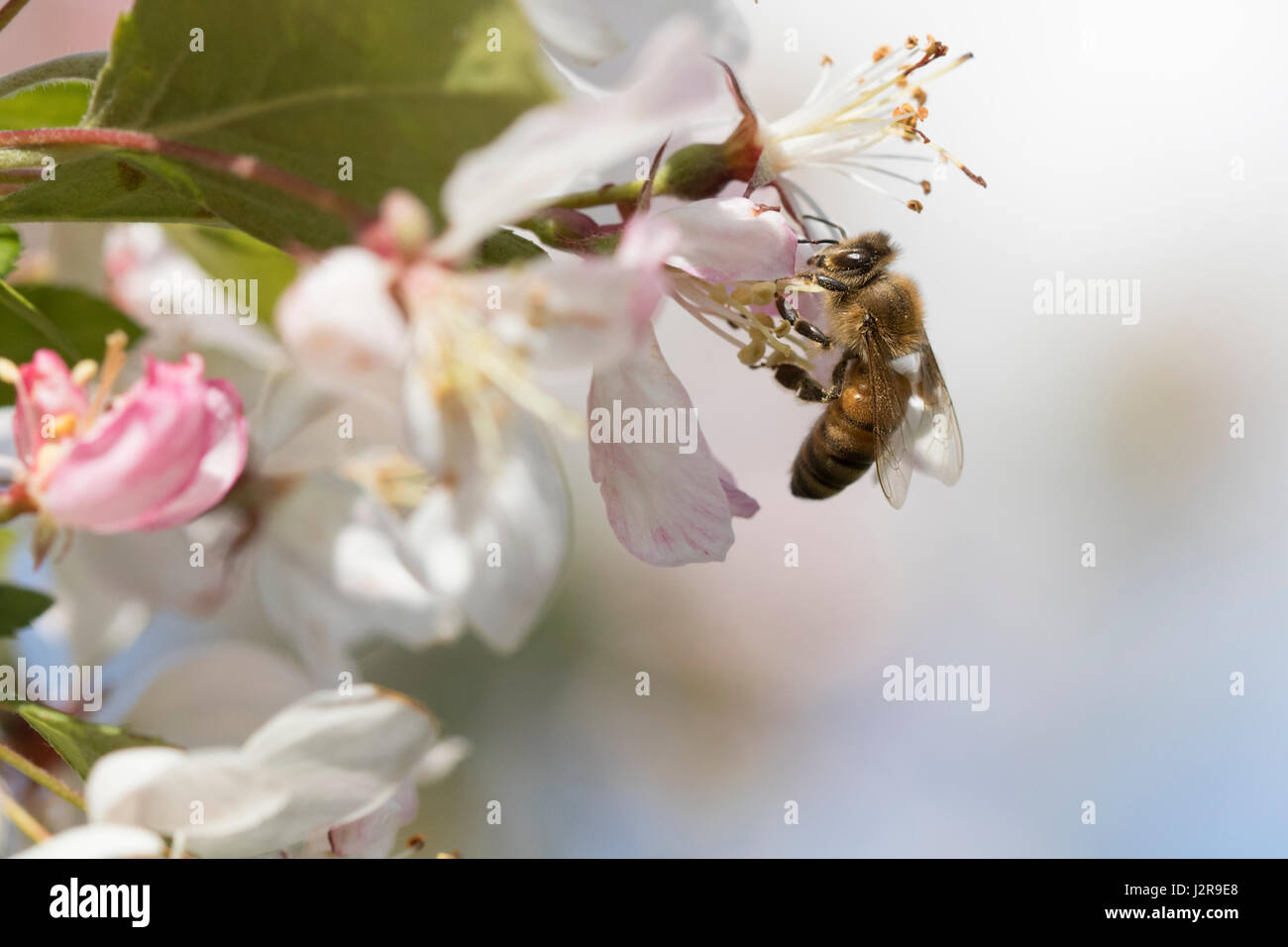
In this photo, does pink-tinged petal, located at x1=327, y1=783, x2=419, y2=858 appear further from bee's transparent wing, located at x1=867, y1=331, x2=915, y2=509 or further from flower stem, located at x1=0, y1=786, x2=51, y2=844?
bee's transparent wing, located at x1=867, y1=331, x2=915, y2=509

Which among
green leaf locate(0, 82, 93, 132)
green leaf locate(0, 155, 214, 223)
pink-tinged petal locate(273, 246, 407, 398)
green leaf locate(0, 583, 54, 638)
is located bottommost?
green leaf locate(0, 583, 54, 638)

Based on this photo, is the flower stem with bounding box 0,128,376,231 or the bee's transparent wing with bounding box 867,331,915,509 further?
the bee's transparent wing with bounding box 867,331,915,509

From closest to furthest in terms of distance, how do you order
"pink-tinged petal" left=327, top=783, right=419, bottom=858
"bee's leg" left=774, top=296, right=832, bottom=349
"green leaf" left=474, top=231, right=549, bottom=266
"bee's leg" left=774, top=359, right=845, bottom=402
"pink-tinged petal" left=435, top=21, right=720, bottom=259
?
"pink-tinged petal" left=435, top=21, right=720, bottom=259, "green leaf" left=474, top=231, right=549, bottom=266, "pink-tinged petal" left=327, top=783, right=419, bottom=858, "bee's leg" left=774, top=296, right=832, bottom=349, "bee's leg" left=774, top=359, right=845, bottom=402

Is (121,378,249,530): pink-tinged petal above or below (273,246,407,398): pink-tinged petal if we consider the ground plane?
below

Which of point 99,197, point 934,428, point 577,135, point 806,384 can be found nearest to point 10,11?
point 99,197

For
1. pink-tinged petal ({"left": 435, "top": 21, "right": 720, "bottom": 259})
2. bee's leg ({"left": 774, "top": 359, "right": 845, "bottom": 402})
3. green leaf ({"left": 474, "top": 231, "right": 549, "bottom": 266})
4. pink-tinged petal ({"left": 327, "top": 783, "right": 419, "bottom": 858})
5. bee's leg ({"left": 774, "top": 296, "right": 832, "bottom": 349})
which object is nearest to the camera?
pink-tinged petal ({"left": 435, "top": 21, "right": 720, "bottom": 259})

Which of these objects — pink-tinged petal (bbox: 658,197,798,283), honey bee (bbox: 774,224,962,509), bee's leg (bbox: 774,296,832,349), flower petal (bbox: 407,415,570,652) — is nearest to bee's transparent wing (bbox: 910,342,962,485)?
honey bee (bbox: 774,224,962,509)

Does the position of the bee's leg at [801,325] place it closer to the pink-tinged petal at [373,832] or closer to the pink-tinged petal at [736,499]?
the pink-tinged petal at [736,499]

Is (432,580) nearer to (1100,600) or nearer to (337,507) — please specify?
(337,507)
